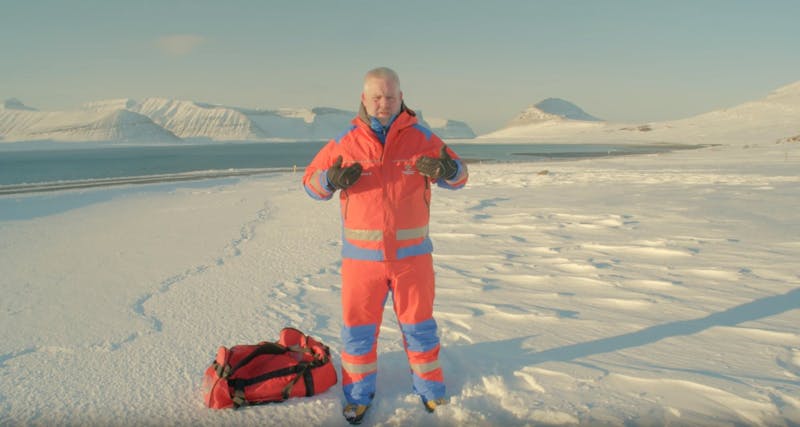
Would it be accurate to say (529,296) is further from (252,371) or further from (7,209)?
(7,209)

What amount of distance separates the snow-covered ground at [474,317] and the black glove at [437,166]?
1173 millimetres

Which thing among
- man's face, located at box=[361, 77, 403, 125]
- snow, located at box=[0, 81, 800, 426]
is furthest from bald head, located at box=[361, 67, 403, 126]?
snow, located at box=[0, 81, 800, 426]

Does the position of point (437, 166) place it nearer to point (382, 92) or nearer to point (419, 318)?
point (382, 92)

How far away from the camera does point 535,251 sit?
597 centimetres

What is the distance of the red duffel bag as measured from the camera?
2.63m

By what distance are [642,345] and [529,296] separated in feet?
3.82

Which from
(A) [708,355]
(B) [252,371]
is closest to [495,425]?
(B) [252,371]

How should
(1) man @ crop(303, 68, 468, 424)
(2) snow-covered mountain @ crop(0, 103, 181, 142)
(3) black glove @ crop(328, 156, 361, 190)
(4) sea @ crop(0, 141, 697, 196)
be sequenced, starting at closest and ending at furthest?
1. (3) black glove @ crop(328, 156, 361, 190)
2. (1) man @ crop(303, 68, 468, 424)
3. (4) sea @ crop(0, 141, 697, 196)
4. (2) snow-covered mountain @ crop(0, 103, 181, 142)

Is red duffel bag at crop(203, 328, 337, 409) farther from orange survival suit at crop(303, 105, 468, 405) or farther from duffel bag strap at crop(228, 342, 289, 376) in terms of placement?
orange survival suit at crop(303, 105, 468, 405)

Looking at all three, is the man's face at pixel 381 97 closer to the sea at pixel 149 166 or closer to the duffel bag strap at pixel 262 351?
the duffel bag strap at pixel 262 351

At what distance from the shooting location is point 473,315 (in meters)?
3.92

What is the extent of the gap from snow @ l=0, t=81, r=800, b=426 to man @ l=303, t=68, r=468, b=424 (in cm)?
23

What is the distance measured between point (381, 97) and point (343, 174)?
1.37 ft

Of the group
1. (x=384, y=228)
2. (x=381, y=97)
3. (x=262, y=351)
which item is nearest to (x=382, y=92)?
(x=381, y=97)
